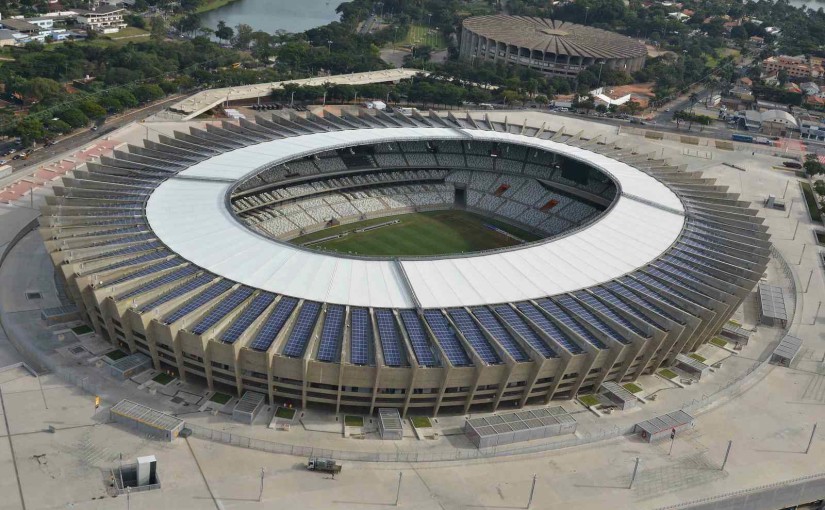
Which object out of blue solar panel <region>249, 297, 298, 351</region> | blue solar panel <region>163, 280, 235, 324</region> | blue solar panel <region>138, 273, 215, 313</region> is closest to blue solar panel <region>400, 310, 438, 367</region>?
blue solar panel <region>249, 297, 298, 351</region>

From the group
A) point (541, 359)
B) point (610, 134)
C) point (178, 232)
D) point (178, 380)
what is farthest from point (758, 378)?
point (610, 134)

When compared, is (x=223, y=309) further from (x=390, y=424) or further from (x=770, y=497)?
(x=770, y=497)

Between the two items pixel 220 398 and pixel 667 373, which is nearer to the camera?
pixel 220 398

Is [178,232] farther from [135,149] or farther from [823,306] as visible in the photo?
[823,306]

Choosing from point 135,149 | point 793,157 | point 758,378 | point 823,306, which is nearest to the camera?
point 758,378

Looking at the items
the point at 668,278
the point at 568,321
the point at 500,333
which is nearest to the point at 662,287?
the point at 668,278

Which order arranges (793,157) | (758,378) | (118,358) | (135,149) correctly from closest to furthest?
1. (118,358)
2. (758,378)
3. (135,149)
4. (793,157)
